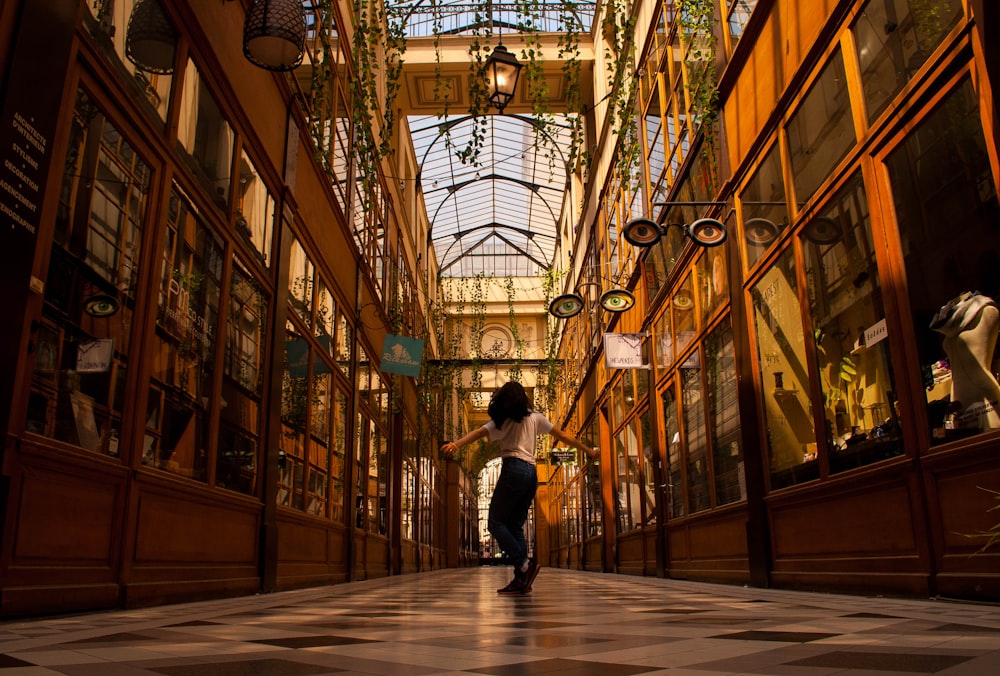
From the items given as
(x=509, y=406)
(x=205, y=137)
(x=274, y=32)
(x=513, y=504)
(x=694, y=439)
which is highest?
(x=274, y=32)

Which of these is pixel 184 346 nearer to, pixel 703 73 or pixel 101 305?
pixel 101 305

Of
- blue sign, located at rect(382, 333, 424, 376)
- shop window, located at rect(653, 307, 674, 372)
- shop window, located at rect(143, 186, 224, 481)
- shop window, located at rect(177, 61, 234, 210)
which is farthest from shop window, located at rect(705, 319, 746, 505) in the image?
shop window, located at rect(177, 61, 234, 210)

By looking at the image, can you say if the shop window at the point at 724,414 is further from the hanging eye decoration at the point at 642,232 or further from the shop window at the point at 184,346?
the shop window at the point at 184,346

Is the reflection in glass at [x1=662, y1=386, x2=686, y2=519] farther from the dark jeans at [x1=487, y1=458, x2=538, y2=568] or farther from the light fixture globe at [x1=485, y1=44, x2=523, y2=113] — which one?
the dark jeans at [x1=487, y1=458, x2=538, y2=568]

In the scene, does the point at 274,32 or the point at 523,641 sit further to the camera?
the point at 274,32

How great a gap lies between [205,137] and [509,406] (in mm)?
2739

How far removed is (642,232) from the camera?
7.21 meters

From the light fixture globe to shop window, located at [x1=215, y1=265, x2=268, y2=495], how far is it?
131 inches

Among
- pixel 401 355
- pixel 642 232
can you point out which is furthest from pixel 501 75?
pixel 401 355

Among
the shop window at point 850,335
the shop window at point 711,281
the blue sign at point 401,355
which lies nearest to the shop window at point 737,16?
the shop window at point 711,281

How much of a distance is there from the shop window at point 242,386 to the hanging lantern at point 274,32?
1638 millimetres

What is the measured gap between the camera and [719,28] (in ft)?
24.3

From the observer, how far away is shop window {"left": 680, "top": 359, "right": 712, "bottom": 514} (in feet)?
27.4

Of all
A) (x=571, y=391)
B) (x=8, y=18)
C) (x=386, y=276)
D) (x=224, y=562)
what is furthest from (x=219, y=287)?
(x=571, y=391)
